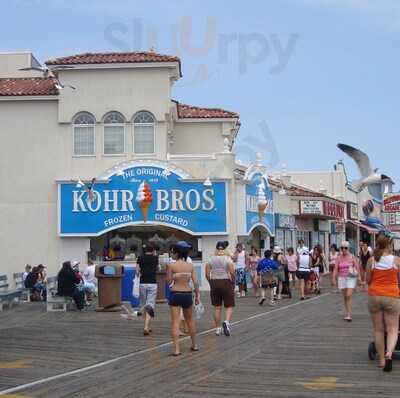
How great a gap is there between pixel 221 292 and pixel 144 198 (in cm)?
1387

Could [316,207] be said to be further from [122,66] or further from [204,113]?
[122,66]

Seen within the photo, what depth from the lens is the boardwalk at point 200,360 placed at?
936cm

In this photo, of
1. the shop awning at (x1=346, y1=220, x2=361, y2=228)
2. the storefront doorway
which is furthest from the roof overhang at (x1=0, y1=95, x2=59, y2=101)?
the shop awning at (x1=346, y1=220, x2=361, y2=228)

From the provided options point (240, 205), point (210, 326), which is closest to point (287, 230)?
point (240, 205)

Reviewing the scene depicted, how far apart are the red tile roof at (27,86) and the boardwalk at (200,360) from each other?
44.4ft

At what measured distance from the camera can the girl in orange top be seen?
10328 millimetres

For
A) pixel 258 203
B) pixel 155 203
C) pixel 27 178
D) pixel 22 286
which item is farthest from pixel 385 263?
pixel 27 178

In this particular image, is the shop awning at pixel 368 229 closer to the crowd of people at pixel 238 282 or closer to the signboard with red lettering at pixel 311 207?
the signboard with red lettering at pixel 311 207

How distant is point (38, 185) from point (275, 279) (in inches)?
438

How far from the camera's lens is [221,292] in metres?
14.3

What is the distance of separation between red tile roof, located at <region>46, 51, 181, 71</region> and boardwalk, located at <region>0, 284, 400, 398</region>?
13.4 meters

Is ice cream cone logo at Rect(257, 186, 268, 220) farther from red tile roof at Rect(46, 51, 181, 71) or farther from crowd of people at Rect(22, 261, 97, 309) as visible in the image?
crowd of people at Rect(22, 261, 97, 309)

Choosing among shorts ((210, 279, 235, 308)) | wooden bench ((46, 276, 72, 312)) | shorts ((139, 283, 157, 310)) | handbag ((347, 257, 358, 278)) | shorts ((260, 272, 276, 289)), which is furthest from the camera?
shorts ((260, 272, 276, 289))

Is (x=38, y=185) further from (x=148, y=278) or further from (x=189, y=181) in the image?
(x=148, y=278)
